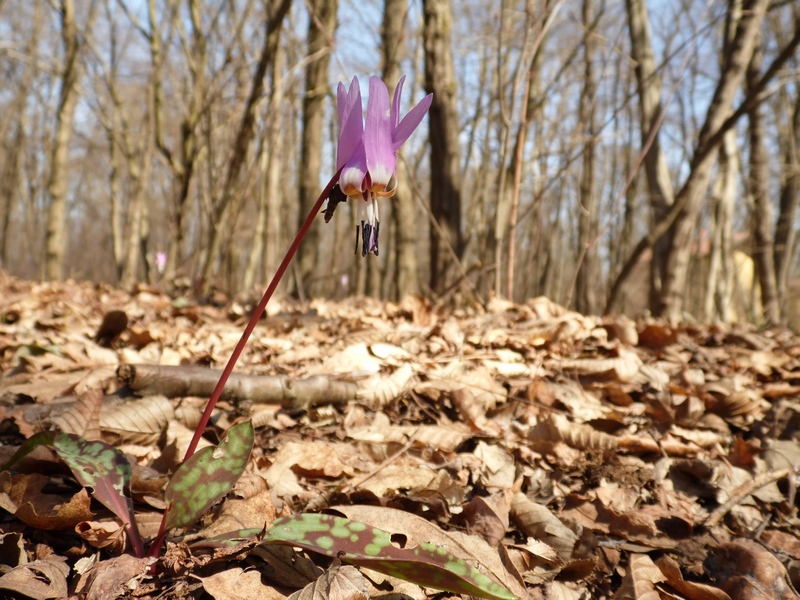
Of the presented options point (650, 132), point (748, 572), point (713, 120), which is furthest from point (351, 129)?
point (650, 132)

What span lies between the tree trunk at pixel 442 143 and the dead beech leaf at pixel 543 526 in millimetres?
3447

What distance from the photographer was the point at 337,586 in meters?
1.14

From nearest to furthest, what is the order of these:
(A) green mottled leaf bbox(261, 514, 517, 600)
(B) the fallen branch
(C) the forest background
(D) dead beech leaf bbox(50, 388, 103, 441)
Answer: (A) green mottled leaf bbox(261, 514, 517, 600), (D) dead beech leaf bbox(50, 388, 103, 441), (B) the fallen branch, (C) the forest background

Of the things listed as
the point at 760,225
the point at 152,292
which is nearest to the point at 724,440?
the point at 152,292

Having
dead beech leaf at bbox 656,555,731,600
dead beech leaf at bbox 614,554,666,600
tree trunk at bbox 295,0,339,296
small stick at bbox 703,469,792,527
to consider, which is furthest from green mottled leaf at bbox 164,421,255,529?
tree trunk at bbox 295,0,339,296

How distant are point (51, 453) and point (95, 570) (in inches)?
18.4

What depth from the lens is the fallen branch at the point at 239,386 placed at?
6.20ft

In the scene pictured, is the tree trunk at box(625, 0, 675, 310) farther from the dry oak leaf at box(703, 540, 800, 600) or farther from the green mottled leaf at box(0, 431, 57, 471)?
the green mottled leaf at box(0, 431, 57, 471)

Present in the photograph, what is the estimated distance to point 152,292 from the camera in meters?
5.28

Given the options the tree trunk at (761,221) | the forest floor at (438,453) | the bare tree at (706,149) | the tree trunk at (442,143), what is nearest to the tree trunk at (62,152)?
the tree trunk at (442,143)

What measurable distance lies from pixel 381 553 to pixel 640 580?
718 millimetres

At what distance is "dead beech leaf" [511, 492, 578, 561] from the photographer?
4.96 ft

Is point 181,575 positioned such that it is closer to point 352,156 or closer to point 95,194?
point 352,156

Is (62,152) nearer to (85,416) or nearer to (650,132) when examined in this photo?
(650,132)
